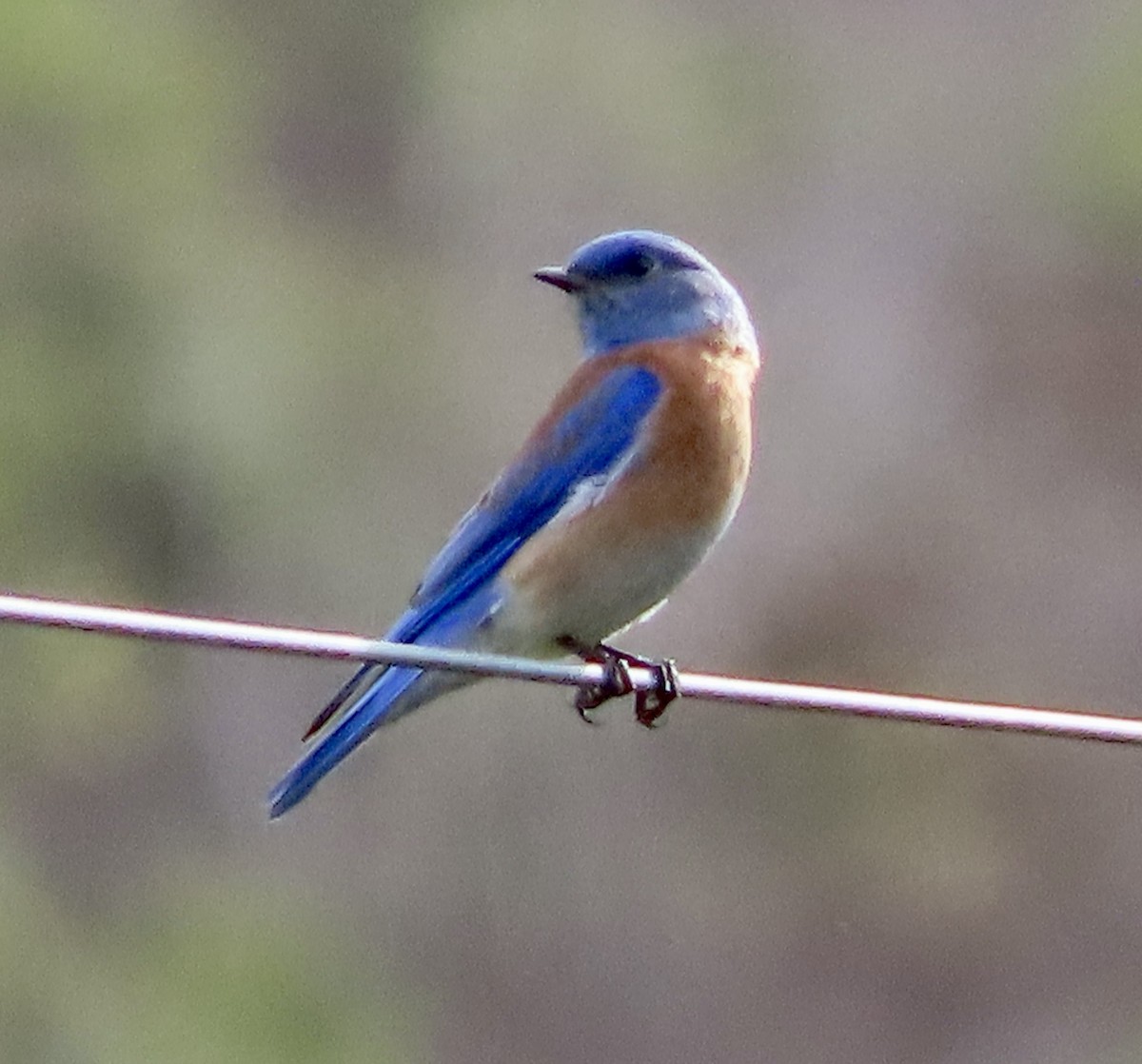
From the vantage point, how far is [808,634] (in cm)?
1052

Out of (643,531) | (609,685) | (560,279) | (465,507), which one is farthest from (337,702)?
(465,507)

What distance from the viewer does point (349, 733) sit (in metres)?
4.31

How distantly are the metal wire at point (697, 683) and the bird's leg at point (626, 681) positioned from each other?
3.44ft

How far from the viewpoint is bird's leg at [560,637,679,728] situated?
4316mm

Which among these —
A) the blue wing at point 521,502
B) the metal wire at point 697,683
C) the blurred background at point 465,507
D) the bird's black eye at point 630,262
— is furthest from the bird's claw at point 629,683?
the blurred background at point 465,507

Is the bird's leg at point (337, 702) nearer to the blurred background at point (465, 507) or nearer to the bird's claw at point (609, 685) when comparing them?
the bird's claw at point (609, 685)

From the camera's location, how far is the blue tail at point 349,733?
427cm

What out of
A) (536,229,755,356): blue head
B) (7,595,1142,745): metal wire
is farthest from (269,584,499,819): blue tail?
(7,595,1142,745): metal wire

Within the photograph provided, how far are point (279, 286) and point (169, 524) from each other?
1.04m

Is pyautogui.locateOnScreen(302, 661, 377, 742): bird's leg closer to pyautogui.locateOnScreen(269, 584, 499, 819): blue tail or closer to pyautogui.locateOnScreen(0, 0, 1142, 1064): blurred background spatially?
pyautogui.locateOnScreen(269, 584, 499, 819): blue tail

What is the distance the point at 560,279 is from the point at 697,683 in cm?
186

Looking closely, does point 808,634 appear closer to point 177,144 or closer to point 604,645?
point 177,144

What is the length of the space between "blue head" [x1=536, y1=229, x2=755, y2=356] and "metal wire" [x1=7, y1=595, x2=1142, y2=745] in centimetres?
167

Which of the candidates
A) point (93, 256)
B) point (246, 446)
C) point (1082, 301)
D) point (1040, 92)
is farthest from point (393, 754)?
point (1040, 92)
